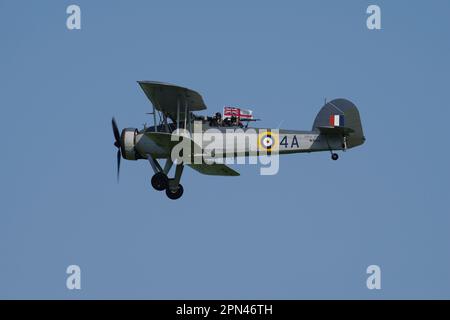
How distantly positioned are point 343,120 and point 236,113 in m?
2.65

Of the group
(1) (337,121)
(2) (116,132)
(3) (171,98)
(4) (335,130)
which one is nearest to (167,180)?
(2) (116,132)

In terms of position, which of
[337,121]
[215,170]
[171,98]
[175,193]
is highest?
[171,98]

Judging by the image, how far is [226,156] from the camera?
25234mm

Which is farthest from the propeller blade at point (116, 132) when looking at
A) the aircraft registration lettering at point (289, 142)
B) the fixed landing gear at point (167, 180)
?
the aircraft registration lettering at point (289, 142)

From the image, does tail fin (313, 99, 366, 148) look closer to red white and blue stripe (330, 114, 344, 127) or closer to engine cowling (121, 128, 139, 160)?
red white and blue stripe (330, 114, 344, 127)

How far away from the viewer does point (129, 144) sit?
25250 mm

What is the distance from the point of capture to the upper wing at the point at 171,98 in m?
24.3

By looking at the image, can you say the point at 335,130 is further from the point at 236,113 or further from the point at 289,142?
the point at 236,113

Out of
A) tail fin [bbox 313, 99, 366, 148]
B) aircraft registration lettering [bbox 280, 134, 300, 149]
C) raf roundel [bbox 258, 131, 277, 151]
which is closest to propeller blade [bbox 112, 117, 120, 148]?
raf roundel [bbox 258, 131, 277, 151]

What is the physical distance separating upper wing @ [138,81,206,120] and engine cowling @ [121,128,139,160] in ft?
2.99

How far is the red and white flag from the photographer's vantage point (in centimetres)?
2516
